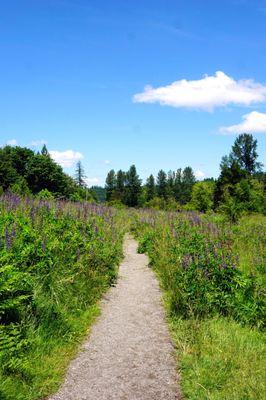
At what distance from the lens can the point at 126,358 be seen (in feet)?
17.0

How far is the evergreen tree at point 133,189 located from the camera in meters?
91.8

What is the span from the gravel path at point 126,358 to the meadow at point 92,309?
178 millimetres

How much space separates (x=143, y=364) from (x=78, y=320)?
63.1 inches

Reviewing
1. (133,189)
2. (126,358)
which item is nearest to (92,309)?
(126,358)

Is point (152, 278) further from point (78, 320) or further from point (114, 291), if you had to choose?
point (78, 320)

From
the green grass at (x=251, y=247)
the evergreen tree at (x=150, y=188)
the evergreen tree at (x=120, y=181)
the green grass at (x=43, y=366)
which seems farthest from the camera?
the evergreen tree at (x=150, y=188)

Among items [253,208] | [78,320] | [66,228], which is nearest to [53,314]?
[78,320]

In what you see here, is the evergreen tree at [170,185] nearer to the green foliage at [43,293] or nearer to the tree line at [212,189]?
the tree line at [212,189]

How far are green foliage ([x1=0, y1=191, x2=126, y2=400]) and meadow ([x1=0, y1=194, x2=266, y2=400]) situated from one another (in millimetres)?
15

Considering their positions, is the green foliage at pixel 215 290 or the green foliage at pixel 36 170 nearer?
the green foliage at pixel 215 290

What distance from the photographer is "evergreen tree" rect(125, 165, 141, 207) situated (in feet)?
301

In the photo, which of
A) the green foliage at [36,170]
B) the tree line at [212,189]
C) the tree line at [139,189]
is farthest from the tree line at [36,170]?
the tree line at [139,189]

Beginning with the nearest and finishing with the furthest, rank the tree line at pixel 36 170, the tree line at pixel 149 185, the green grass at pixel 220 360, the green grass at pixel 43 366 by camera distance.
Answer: the green grass at pixel 43 366, the green grass at pixel 220 360, the tree line at pixel 149 185, the tree line at pixel 36 170

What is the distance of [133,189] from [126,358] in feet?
288
